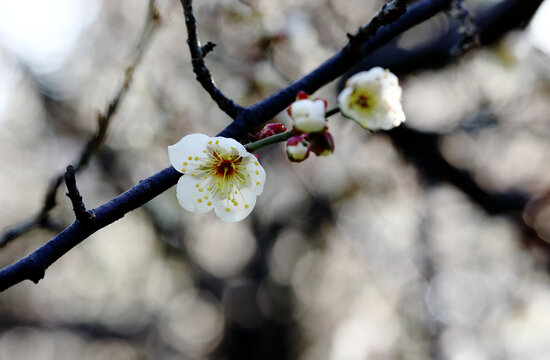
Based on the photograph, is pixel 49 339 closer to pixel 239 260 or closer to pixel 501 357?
pixel 239 260

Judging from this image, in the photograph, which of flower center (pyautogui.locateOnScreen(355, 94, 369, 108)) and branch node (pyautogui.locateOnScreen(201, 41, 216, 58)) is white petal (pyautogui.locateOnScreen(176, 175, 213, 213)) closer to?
branch node (pyautogui.locateOnScreen(201, 41, 216, 58))

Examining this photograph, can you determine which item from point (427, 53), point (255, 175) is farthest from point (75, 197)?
point (427, 53)

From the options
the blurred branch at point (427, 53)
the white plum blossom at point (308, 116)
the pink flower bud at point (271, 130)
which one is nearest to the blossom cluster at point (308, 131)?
the white plum blossom at point (308, 116)

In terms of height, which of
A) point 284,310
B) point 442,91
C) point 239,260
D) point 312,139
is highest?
point 312,139

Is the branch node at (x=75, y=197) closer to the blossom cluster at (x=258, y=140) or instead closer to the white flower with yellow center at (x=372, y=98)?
the blossom cluster at (x=258, y=140)

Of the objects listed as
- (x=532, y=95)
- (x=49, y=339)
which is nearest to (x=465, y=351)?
(x=532, y=95)

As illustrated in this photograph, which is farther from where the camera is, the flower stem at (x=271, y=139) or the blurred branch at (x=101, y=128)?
the blurred branch at (x=101, y=128)
